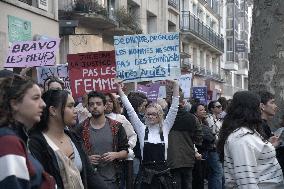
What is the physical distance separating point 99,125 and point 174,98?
1.38 m

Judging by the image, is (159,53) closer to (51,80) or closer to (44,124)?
(51,80)

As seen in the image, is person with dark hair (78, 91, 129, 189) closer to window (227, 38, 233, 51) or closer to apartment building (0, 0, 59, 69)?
apartment building (0, 0, 59, 69)

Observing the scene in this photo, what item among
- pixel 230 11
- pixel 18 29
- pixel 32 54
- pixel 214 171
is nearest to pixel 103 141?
pixel 32 54

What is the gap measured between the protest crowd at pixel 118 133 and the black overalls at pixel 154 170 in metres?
0.01

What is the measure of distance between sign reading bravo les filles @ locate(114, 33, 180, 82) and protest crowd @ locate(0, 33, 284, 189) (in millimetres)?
14

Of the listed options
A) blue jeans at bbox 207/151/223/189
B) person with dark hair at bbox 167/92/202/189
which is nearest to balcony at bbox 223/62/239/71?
blue jeans at bbox 207/151/223/189

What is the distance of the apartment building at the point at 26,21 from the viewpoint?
1265 centimetres

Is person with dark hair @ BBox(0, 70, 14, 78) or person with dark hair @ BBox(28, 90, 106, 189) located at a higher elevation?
person with dark hair @ BBox(0, 70, 14, 78)

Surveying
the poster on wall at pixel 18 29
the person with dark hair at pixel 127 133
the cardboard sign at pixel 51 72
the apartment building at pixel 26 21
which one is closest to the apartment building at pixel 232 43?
the apartment building at pixel 26 21

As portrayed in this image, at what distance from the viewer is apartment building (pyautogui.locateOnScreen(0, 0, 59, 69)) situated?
12648 mm

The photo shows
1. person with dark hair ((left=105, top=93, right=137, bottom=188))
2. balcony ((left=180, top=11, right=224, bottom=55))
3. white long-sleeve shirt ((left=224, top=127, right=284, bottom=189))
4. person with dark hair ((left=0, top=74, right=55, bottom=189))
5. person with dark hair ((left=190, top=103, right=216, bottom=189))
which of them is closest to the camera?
person with dark hair ((left=0, top=74, right=55, bottom=189))

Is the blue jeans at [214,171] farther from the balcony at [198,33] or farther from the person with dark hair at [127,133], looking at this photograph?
the balcony at [198,33]

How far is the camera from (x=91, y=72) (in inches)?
316

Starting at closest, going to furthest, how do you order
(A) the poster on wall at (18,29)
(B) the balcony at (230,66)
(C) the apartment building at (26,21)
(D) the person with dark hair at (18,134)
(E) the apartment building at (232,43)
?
(D) the person with dark hair at (18,134) < (C) the apartment building at (26,21) < (A) the poster on wall at (18,29) < (E) the apartment building at (232,43) < (B) the balcony at (230,66)
